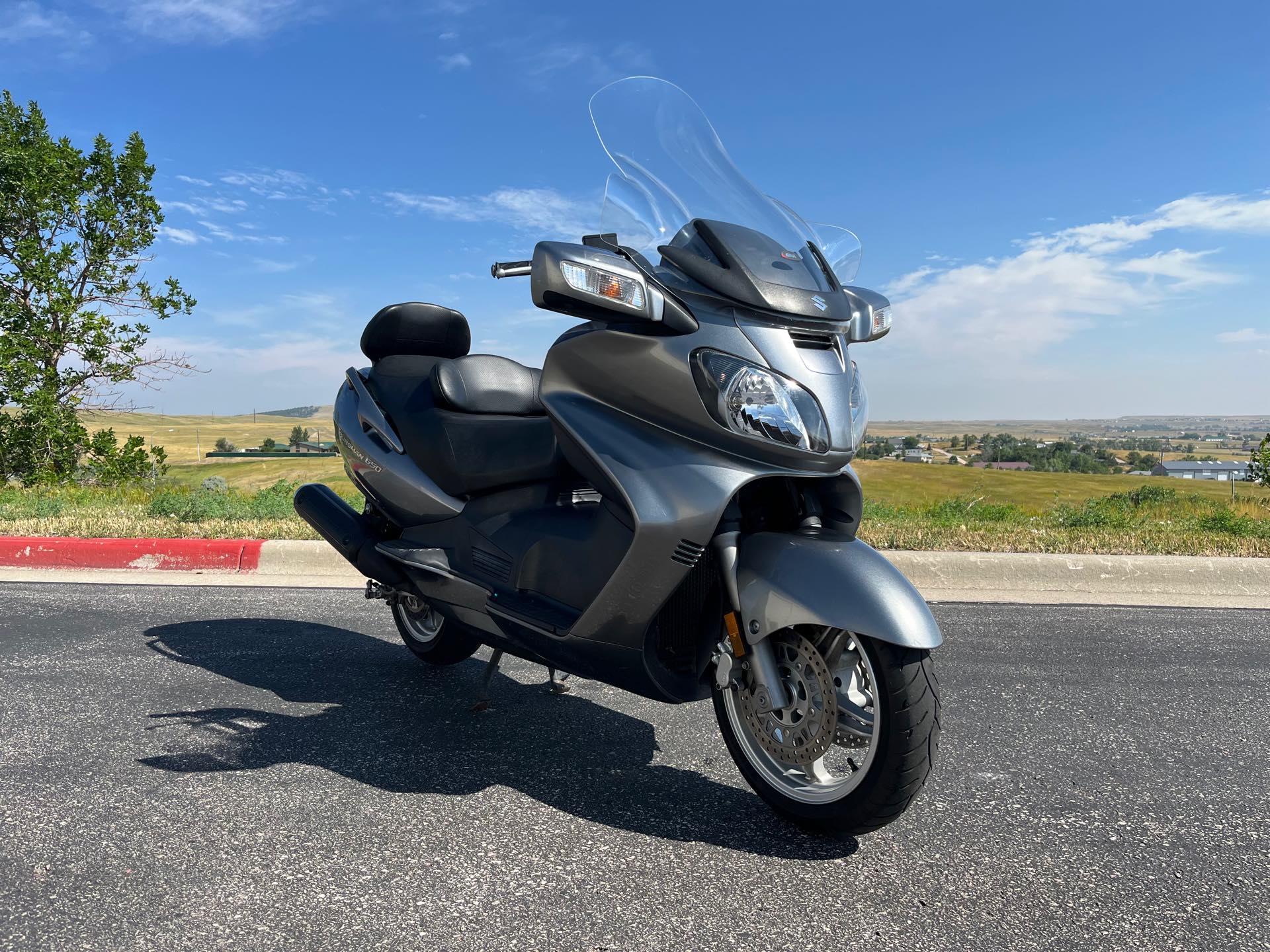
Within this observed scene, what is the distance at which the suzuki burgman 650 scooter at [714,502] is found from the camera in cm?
235

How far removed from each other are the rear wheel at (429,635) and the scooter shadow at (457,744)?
3.1 inches

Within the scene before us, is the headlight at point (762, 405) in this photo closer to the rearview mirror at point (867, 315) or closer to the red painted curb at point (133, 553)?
the rearview mirror at point (867, 315)

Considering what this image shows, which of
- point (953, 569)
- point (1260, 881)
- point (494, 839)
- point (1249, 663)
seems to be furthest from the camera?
point (953, 569)

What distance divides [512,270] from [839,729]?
1.67 m

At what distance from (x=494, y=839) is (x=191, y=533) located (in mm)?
4945

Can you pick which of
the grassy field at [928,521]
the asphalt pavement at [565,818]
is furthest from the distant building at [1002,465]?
the asphalt pavement at [565,818]

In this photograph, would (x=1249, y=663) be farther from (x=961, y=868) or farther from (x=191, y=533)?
(x=191, y=533)

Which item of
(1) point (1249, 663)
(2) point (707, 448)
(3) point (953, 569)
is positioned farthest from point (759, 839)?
(3) point (953, 569)

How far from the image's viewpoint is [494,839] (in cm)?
241

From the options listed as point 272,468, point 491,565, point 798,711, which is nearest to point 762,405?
point 798,711

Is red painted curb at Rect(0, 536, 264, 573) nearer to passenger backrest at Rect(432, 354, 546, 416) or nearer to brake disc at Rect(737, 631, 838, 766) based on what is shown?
passenger backrest at Rect(432, 354, 546, 416)

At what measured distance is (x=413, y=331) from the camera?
397cm

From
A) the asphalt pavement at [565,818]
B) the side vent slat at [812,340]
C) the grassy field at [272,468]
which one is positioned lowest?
the grassy field at [272,468]

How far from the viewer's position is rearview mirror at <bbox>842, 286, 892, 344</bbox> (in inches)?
112
